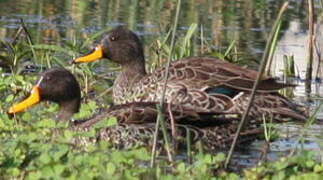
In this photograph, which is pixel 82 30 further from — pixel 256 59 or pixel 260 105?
pixel 260 105

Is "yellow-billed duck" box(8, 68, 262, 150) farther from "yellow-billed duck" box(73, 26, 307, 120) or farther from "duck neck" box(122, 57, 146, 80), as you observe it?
"duck neck" box(122, 57, 146, 80)

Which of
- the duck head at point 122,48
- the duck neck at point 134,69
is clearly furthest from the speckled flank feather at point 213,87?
the duck head at point 122,48

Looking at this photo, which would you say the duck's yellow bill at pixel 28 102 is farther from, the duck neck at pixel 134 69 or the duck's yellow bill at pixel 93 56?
the duck neck at pixel 134 69

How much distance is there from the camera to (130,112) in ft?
29.6

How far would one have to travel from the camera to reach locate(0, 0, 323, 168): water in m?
13.3

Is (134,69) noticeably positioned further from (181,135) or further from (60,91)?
(181,135)

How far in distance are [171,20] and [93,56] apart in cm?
384

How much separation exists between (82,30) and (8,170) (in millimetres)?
6889

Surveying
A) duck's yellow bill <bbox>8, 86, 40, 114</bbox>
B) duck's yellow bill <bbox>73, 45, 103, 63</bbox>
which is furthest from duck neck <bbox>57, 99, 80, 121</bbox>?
duck's yellow bill <bbox>73, 45, 103, 63</bbox>

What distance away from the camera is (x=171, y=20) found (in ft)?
47.8

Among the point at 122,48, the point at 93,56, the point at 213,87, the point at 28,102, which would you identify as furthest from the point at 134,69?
the point at 28,102

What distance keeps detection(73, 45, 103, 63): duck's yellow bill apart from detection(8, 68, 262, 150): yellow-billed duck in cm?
115

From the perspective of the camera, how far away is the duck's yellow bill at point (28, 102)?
9.04 m

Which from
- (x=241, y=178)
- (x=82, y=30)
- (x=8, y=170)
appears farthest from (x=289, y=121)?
(x=82, y=30)
